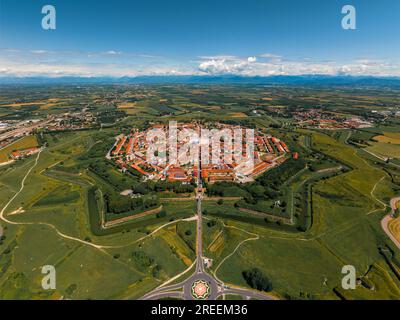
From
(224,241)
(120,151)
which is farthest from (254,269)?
(120,151)

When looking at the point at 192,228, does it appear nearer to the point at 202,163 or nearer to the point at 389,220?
the point at 202,163

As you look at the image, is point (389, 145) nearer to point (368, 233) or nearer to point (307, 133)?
point (307, 133)

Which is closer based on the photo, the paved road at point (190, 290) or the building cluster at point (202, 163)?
the paved road at point (190, 290)

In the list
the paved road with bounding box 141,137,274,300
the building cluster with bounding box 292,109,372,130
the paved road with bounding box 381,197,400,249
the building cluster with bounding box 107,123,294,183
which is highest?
the building cluster with bounding box 292,109,372,130

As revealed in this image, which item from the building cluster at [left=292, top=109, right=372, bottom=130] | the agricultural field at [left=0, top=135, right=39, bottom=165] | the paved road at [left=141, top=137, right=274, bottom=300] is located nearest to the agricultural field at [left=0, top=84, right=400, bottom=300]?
the paved road at [left=141, top=137, right=274, bottom=300]

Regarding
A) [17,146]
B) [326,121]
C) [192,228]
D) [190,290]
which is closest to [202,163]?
[192,228]

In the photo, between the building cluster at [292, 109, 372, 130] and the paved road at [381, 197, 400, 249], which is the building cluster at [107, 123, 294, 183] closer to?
the paved road at [381, 197, 400, 249]

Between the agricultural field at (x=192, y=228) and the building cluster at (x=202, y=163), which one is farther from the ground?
the building cluster at (x=202, y=163)

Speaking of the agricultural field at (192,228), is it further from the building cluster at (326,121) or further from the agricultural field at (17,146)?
the building cluster at (326,121)

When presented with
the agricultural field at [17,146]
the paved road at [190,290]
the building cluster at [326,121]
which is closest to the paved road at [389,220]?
the paved road at [190,290]
